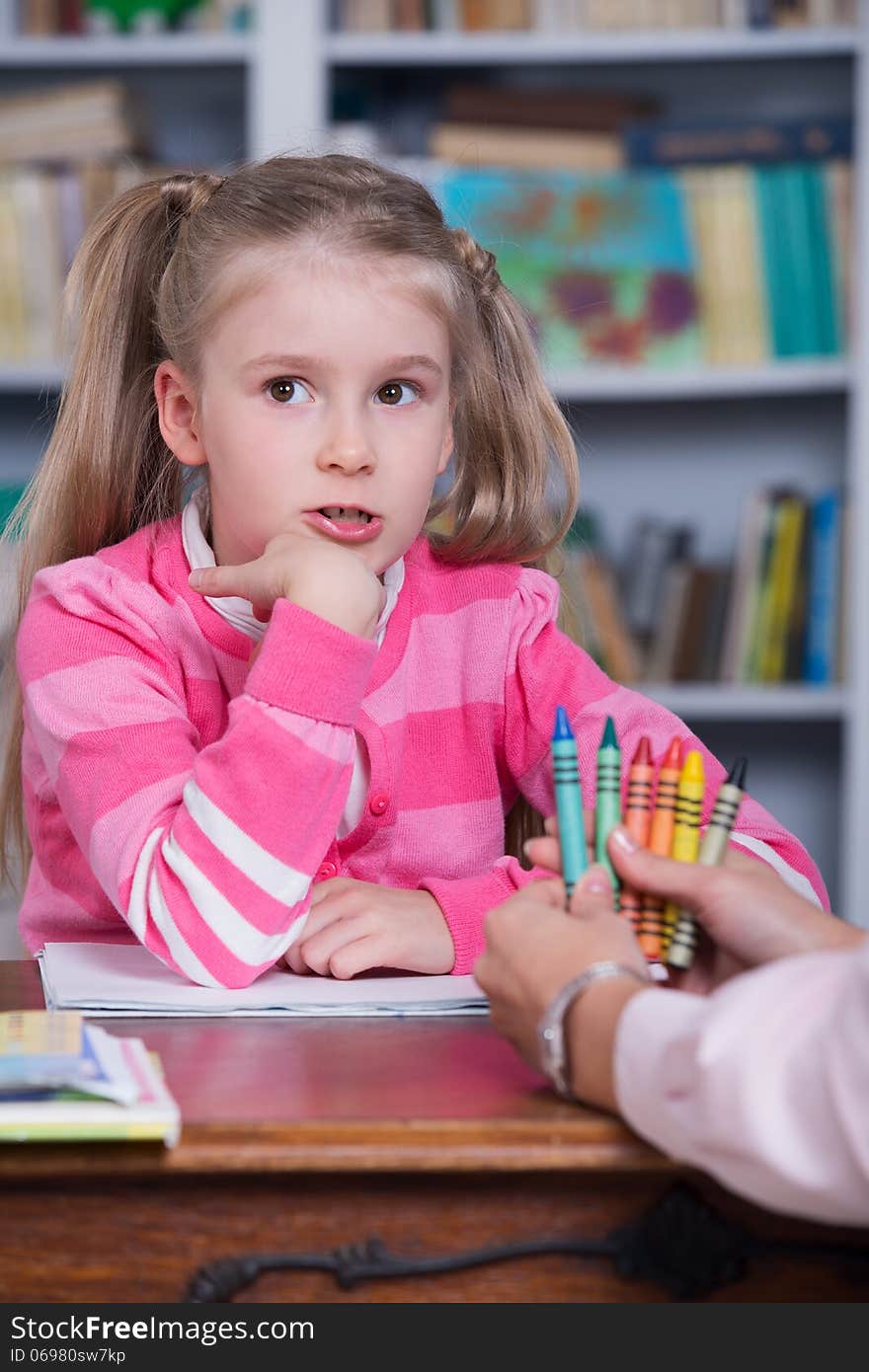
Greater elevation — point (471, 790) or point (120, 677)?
point (120, 677)

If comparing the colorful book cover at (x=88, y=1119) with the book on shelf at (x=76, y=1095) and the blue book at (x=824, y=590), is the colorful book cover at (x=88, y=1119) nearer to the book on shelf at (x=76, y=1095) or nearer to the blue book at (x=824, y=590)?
the book on shelf at (x=76, y=1095)

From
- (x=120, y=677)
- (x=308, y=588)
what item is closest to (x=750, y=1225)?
(x=308, y=588)

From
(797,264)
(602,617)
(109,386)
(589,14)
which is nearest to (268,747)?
(109,386)

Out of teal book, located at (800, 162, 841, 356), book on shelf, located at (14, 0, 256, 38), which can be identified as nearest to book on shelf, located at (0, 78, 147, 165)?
book on shelf, located at (14, 0, 256, 38)

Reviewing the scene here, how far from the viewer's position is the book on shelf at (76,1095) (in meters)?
0.61

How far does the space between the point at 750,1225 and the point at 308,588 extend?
0.48 meters

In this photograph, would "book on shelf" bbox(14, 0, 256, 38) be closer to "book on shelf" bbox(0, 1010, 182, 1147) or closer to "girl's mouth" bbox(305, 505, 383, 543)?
"girl's mouth" bbox(305, 505, 383, 543)

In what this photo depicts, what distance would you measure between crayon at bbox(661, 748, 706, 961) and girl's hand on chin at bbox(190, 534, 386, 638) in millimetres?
277

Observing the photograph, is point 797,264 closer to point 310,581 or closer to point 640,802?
point 310,581

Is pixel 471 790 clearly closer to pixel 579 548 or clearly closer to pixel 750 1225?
pixel 750 1225

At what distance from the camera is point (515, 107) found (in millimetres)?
2623

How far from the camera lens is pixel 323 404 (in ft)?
3.57

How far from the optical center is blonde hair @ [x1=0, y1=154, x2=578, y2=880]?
3.77 feet

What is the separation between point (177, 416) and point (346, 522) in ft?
0.68
